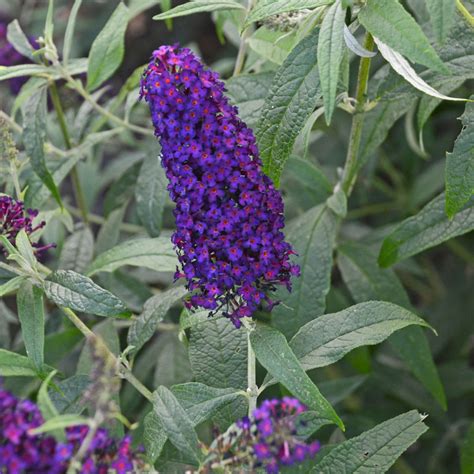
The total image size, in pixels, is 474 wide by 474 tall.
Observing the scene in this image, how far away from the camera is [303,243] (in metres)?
2.33

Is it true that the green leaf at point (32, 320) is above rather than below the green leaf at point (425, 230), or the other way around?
above

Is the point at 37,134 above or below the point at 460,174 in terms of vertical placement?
above

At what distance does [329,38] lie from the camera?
170 cm

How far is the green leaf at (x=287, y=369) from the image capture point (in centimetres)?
167

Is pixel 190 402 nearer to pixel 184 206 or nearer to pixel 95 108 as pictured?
pixel 184 206

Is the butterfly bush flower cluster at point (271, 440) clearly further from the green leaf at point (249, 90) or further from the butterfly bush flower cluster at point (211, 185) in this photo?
the green leaf at point (249, 90)

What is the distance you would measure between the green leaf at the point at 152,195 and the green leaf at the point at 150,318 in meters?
0.40

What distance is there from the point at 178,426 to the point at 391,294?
100 cm

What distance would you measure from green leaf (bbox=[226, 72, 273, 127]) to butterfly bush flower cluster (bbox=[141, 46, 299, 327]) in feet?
1.49

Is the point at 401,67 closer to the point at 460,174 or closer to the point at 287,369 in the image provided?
the point at 460,174

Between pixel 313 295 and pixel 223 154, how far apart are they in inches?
25.5

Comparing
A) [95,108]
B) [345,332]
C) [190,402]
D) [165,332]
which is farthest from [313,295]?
[95,108]

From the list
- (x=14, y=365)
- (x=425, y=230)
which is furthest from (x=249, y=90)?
(x=14, y=365)

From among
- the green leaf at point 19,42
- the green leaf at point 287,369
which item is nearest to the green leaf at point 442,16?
the green leaf at point 287,369
